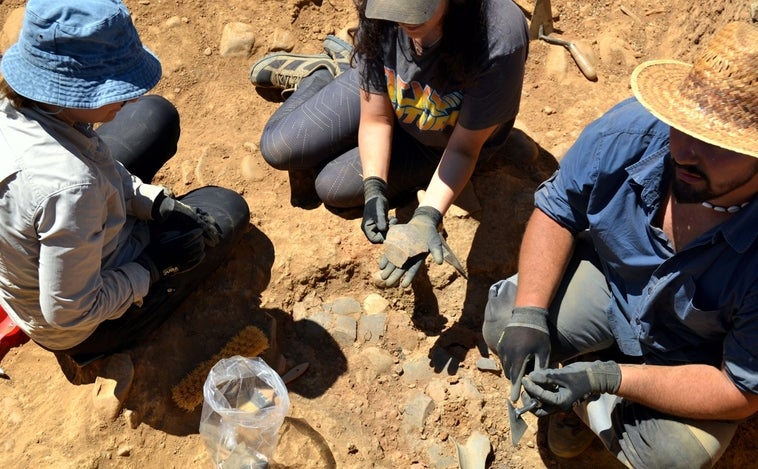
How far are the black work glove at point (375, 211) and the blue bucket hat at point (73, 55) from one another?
122cm

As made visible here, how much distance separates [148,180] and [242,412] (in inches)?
50.3

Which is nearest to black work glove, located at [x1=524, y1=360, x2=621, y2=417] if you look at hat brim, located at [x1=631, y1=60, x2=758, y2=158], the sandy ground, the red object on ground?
the sandy ground

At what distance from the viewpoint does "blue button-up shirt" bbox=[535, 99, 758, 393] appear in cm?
212

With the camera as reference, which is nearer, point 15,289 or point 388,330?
point 15,289

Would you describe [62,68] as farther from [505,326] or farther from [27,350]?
[505,326]

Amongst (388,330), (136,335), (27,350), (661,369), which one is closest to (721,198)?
(661,369)

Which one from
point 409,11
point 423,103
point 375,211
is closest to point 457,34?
point 409,11

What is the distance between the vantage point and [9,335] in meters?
2.85

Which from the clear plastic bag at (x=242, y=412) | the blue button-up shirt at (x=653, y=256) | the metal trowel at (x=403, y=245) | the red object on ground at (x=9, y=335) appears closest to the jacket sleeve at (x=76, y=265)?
the clear plastic bag at (x=242, y=412)

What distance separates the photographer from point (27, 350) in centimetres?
289

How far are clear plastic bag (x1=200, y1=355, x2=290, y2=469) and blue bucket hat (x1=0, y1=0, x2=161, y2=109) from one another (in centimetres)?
112

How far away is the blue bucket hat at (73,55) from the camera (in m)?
1.89

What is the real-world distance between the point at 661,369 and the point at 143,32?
3.29 m

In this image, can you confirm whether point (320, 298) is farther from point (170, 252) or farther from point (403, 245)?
point (170, 252)
